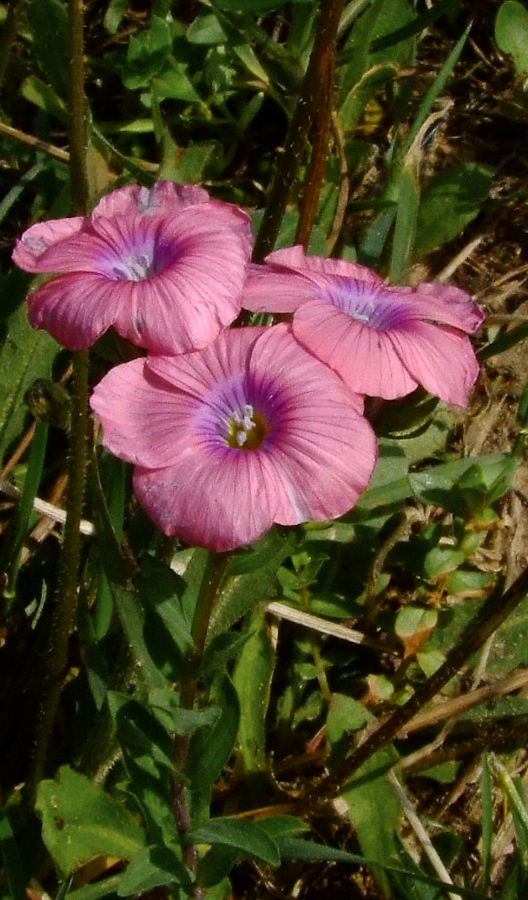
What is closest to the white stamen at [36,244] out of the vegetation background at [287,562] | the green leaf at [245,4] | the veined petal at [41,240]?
the veined petal at [41,240]

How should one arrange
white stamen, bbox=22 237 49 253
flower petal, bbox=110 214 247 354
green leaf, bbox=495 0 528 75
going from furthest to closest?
green leaf, bbox=495 0 528 75
white stamen, bbox=22 237 49 253
flower petal, bbox=110 214 247 354

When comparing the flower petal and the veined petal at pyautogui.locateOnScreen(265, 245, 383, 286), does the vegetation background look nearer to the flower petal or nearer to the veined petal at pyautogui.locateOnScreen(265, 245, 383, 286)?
the veined petal at pyautogui.locateOnScreen(265, 245, 383, 286)

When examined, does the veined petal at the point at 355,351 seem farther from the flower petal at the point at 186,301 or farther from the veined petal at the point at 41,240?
the veined petal at the point at 41,240

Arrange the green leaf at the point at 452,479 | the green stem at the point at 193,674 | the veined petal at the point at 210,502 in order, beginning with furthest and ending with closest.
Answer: the green leaf at the point at 452,479 → the green stem at the point at 193,674 → the veined petal at the point at 210,502

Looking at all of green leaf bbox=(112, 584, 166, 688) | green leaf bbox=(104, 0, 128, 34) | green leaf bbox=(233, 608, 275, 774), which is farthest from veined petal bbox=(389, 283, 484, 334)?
green leaf bbox=(104, 0, 128, 34)

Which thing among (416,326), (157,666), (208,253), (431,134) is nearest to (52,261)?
(208,253)
